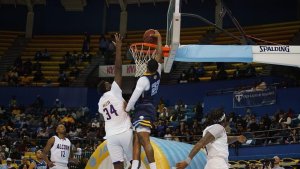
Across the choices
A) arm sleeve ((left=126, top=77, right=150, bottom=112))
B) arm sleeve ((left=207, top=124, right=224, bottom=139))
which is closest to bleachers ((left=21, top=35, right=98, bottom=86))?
arm sleeve ((left=126, top=77, right=150, bottom=112))

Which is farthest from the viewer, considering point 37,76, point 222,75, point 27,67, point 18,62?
point 18,62

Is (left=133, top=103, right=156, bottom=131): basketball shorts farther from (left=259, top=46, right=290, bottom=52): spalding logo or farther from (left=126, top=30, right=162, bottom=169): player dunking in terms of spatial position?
(left=259, top=46, right=290, bottom=52): spalding logo

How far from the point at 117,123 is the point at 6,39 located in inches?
1070

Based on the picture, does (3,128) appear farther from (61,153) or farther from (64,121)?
(61,153)

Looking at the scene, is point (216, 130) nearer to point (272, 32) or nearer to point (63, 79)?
point (272, 32)

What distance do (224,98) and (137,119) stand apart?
16266mm

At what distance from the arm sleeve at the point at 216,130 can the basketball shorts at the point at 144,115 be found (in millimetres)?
960

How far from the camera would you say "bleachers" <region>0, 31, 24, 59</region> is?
33.0 meters

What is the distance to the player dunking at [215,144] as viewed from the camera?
287 inches

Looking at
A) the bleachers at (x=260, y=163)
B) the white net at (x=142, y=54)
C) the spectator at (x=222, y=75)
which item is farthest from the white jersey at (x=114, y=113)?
the spectator at (x=222, y=75)

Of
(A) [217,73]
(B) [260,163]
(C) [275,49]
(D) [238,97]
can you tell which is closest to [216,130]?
(C) [275,49]

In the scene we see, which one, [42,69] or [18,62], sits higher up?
[18,62]

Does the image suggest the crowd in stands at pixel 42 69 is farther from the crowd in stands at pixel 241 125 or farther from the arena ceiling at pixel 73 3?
the crowd in stands at pixel 241 125

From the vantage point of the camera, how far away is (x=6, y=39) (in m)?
33.8
